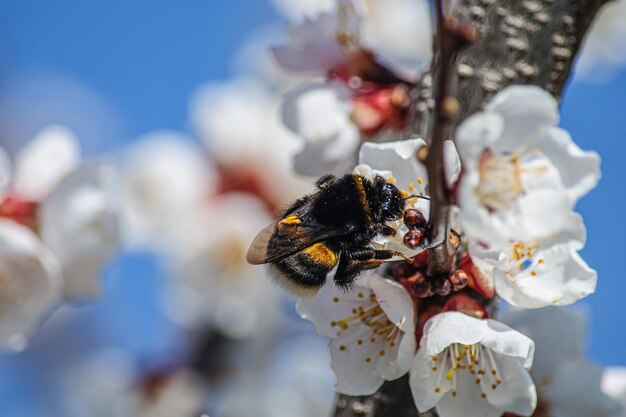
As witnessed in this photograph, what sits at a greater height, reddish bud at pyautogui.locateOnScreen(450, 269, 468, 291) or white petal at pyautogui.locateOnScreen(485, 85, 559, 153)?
white petal at pyautogui.locateOnScreen(485, 85, 559, 153)

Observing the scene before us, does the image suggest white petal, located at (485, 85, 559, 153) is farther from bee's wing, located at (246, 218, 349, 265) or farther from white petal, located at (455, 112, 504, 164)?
bee's wing, located at (246, 218, 349, 265)

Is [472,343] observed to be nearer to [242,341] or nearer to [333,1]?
[333,1]

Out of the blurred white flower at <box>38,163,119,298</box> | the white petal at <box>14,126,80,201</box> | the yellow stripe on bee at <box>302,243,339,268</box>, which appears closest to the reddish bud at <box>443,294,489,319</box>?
the yellow stripe on bee at <box>302,243,339,268</box>

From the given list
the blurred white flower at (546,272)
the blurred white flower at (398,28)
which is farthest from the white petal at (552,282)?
the blurred white flower at (398,28)

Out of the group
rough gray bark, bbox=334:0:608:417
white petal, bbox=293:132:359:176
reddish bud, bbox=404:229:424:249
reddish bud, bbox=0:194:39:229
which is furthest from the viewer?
reddish bud, bbox=0:194:39:229

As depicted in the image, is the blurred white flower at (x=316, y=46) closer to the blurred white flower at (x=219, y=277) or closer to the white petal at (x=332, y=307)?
the white petal at (x=332, y=307)
